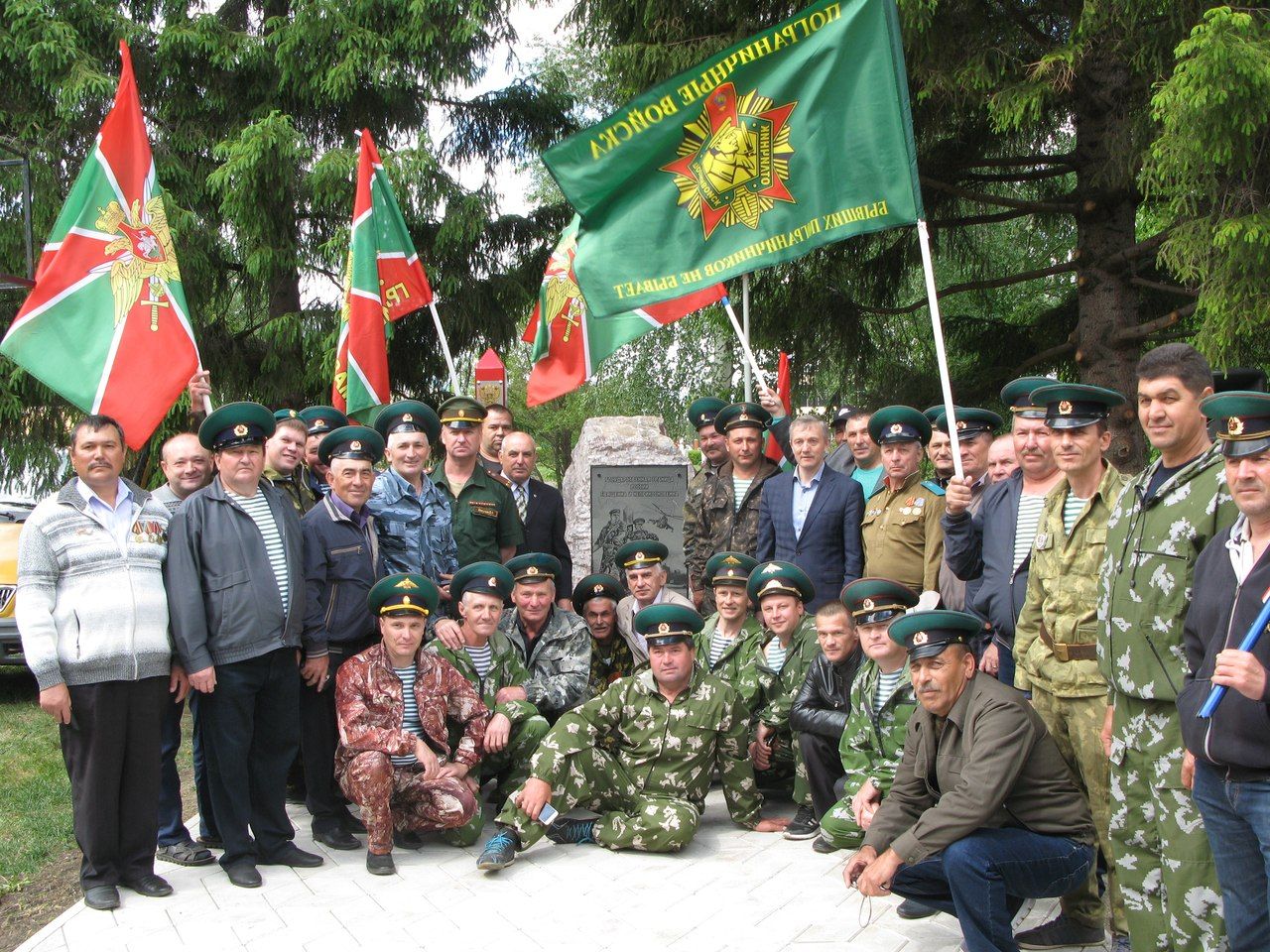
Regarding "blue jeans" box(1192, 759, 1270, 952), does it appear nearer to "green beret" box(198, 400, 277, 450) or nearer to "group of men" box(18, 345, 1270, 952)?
"group of men" box(18, 345, 1270, 952)

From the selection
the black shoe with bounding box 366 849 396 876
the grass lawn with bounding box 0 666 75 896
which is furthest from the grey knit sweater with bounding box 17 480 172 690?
the grass lawn with bounding box 0 666 75 896

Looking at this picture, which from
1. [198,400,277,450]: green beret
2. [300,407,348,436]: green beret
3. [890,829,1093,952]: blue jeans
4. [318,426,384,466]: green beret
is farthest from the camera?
[300,407,348,436]: green beret

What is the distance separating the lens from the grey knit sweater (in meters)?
4.74

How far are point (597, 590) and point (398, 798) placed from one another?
190 cm

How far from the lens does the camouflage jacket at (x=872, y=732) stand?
516 cm

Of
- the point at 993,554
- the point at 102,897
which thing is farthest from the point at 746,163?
the point at 102,897

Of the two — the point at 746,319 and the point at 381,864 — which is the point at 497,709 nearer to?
the point at 381,864

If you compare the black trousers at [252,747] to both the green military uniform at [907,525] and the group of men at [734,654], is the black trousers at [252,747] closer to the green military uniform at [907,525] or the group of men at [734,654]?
the group of men at [734,654]

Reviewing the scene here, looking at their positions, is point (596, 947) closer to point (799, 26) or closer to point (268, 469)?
point (268, 469)

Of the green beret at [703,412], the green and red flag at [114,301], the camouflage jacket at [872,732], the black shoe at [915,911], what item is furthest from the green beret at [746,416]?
the black shoe at [915,911]

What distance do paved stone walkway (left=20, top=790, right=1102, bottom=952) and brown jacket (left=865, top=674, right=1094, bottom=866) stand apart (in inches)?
22.5

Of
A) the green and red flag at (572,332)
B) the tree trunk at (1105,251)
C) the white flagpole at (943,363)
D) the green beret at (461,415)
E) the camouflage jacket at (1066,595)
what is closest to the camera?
the camouflage jacket at (1066,595)

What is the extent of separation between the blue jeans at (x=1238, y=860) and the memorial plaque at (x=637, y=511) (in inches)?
233

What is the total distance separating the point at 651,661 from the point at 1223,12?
4.85m
